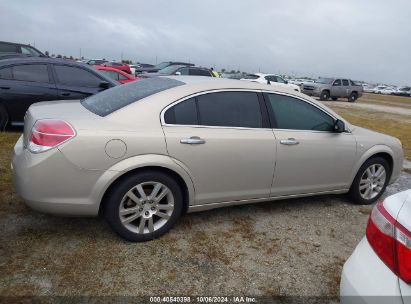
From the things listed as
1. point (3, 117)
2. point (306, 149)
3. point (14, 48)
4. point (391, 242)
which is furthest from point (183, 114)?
point (14, 48)

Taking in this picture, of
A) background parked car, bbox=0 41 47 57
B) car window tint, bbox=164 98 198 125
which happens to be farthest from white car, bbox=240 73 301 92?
car window tint, bbox=164 98 198 125

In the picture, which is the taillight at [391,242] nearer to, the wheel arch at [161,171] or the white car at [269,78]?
the wheel arch at [161,171]

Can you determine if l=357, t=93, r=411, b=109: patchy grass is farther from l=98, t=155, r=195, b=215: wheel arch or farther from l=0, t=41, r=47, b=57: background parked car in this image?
l=98, t=155, r=195, b=215: wheel arch

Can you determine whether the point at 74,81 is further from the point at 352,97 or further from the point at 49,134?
the point at 352,97

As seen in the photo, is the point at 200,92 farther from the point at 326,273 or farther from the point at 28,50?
the point at 28,50

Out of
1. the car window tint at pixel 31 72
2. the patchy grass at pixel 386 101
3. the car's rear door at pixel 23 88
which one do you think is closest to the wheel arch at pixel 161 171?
the car's rear door at pixel 23 88

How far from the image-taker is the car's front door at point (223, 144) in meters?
3.22

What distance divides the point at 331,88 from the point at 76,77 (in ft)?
65.5

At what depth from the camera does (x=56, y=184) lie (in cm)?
284

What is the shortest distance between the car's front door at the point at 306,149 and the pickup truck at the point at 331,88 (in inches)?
795

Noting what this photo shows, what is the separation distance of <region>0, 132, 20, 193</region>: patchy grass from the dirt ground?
3.2 inches

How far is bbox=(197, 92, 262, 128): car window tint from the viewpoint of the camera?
3.41 meters

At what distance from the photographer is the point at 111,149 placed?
2.91m

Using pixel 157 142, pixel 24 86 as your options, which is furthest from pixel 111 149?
pixel 24 86
